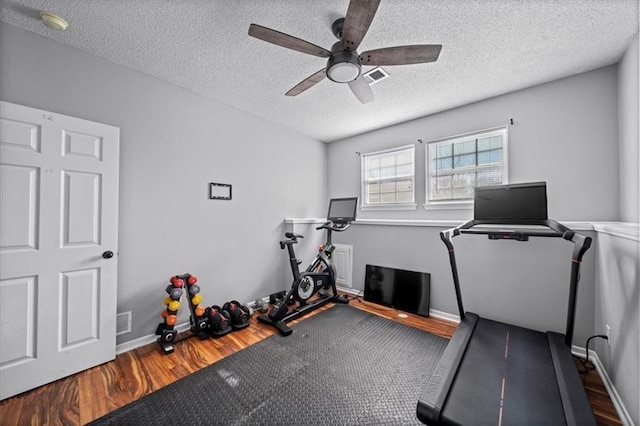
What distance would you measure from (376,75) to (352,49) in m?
0.87

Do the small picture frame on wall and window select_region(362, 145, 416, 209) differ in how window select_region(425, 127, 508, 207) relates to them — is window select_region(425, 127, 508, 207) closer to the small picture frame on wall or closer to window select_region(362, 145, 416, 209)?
window select_region(362, 145, 416, 209)

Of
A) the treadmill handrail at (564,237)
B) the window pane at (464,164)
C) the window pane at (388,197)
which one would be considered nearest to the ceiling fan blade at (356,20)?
the treadmill handrail at (564,237)

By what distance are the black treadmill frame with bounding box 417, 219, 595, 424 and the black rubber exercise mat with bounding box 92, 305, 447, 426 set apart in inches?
8.8

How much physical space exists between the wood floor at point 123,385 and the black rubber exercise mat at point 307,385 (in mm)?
131

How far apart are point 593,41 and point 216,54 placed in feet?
10.5

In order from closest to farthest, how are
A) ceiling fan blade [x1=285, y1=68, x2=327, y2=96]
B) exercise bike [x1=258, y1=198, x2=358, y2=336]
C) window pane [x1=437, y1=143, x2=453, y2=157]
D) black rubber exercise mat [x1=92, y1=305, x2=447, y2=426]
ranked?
1. black rubber exercise mat [x1=92, y1=305, x2=447, y2=426]
2. ceiling fan blade [x1=285, y1=68, x2=327, y2=96]
3. exercise bike [x1=258, y1=198, x2=358, y2=336]
4. window pane [x1=437, y1=143, x2=453, y2=157]

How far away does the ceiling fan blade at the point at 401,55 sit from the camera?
5.18 feet

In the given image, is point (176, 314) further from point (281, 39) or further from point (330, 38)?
point (330, 38)

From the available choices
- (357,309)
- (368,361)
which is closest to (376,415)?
(368,361)

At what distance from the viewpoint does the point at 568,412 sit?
4.54ft

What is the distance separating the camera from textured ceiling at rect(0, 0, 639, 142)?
1.67 meters

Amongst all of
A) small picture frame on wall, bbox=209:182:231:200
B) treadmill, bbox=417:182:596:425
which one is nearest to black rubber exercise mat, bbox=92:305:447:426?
treadmill, bbox=417:182:596:425

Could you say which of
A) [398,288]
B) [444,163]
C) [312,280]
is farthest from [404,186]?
[312,280]

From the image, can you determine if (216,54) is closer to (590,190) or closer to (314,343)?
(314,343)
